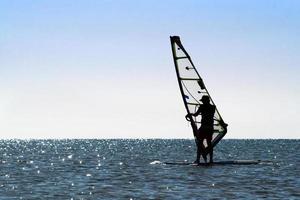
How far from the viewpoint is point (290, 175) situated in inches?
922

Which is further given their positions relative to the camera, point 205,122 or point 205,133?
point 205,133

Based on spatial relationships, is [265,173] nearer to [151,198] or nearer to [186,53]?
[186,53]

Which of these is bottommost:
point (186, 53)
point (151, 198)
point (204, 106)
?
point (151, 198)

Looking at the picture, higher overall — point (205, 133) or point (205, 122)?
point (205, 122)

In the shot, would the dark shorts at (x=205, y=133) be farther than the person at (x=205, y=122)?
Yes

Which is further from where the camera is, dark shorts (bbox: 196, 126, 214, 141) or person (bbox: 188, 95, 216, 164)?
dark shorts (bbox: 196, 126, 214, 141)

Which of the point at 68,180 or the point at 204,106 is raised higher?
the point at 204,106

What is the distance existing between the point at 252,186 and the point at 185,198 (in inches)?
144

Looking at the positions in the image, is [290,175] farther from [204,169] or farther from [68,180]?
[68,180]

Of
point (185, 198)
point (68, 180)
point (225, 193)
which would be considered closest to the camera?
point (185, 198)

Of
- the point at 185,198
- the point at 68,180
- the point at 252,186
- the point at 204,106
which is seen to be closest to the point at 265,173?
the point at 204,106

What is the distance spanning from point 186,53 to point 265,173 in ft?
16.9

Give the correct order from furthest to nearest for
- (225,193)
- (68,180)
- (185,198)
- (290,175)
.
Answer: (290,175)
(68,180)
(225,193)
(185,198)

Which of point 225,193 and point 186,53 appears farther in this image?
point 186,53
